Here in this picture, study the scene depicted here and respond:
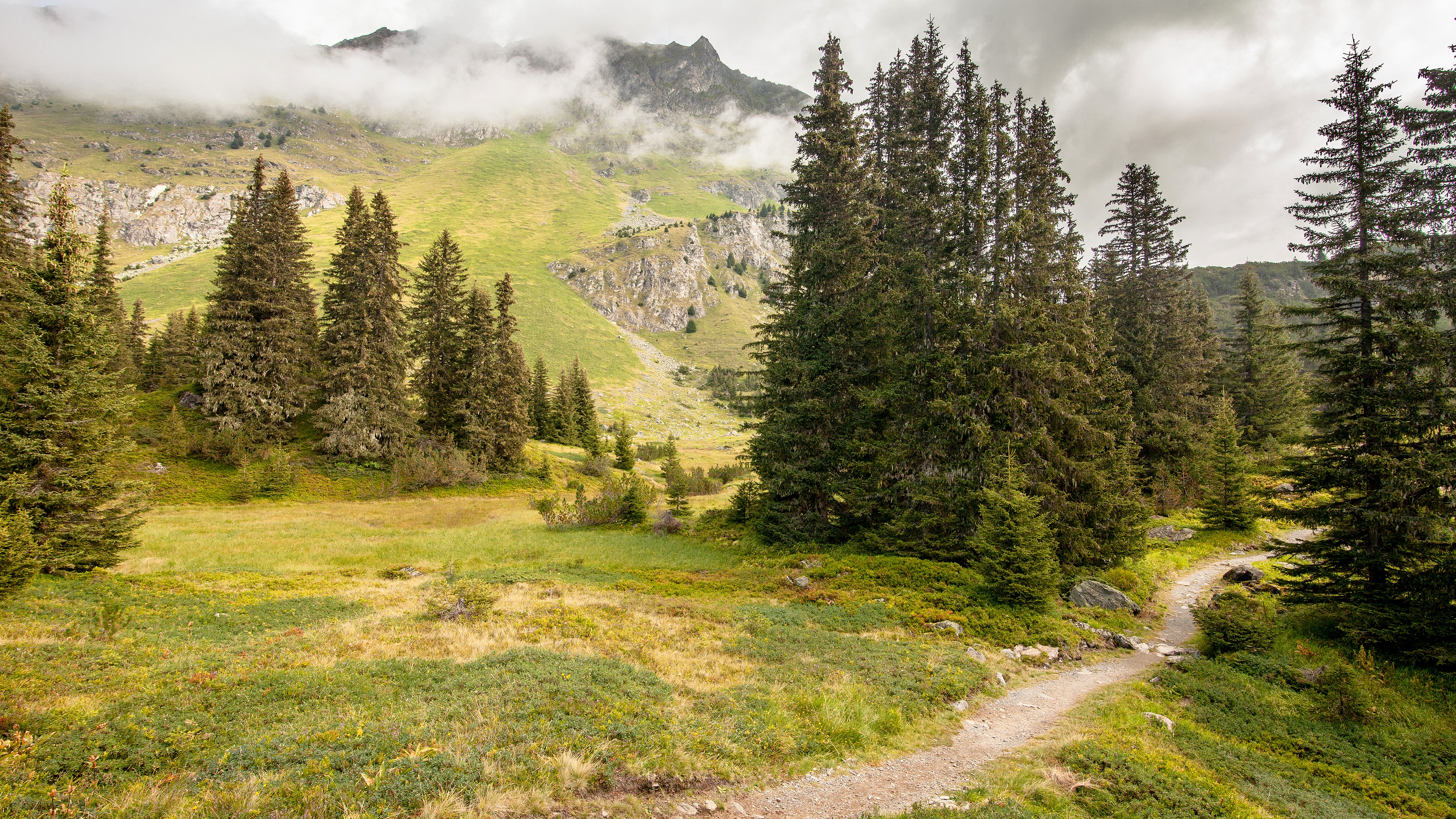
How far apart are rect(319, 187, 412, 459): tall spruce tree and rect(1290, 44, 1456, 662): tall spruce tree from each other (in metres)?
55.1

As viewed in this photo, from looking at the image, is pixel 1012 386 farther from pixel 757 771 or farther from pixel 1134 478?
pixel 757 771

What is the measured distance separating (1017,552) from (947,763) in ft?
33.0

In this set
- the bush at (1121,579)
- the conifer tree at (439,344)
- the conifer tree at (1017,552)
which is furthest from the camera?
the conifer tree at (439,344)

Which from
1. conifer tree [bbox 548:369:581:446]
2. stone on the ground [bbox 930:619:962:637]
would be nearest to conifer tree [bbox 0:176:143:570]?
stone on the ground [bbox 930:619:962:637]

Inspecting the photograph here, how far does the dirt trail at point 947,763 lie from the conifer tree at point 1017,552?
2.71 metres

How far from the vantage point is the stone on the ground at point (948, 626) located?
16.2 meters

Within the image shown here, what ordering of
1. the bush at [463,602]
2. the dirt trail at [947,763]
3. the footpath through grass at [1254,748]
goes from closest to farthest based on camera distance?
the dirt trail at [947,763]
the footpath through grass at [1254,748]
the bush at [463,602]

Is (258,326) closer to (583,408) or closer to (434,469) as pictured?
(434,469)

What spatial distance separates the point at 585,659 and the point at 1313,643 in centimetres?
2130

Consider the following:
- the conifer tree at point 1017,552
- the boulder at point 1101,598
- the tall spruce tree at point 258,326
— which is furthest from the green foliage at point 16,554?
the tall spruce tree at point 258,326

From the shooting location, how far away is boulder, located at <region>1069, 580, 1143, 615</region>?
19203 millimetres

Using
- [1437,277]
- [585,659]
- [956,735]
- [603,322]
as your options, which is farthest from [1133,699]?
[603,322]

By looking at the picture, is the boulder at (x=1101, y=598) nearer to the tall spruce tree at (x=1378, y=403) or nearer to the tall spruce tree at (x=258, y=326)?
the tall spruce tree at (x=1378, y=403)

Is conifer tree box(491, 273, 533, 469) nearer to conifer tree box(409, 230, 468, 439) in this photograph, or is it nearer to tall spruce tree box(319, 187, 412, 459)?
conifer tree box(409, 230, 468, 439)
